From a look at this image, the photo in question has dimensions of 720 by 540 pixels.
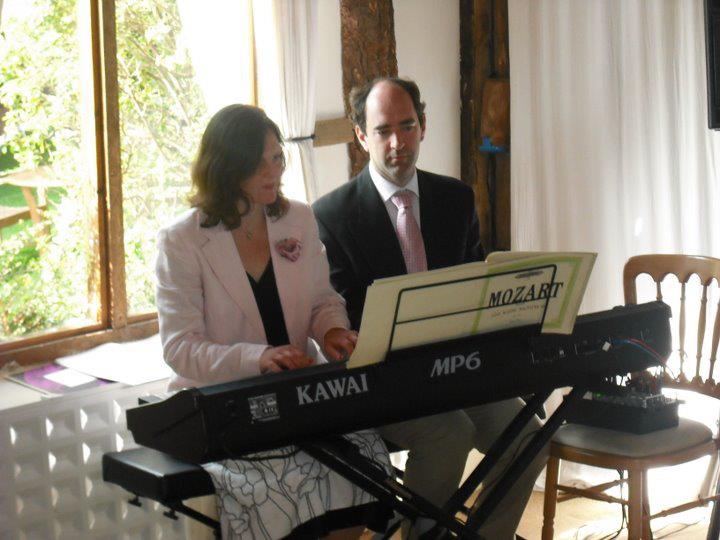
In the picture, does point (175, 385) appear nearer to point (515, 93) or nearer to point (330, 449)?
point (330, 449)

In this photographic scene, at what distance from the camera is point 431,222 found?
3111 millimetres

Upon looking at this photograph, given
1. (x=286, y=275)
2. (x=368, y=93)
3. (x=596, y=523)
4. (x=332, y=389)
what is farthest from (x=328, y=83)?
(x=332, y=389)

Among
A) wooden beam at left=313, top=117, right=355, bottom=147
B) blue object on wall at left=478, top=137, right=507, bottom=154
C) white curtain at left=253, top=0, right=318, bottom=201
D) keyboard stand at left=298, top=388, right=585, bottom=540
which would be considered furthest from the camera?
blue object on wall at left=478, top=137, right=507, bottom=154

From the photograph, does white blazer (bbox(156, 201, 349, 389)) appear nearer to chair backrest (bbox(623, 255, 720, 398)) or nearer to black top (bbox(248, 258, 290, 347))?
black top (bbox(248, 258, 290, 347))

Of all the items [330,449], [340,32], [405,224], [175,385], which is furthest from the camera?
[340,32]

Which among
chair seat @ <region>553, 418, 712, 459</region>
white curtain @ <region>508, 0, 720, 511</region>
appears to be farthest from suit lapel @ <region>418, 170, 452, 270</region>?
white curtain @ <region>508, 0, 720, 511</region>

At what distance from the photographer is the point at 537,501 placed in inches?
151

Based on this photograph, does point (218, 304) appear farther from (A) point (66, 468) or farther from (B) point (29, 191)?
(B) point (29, 191)

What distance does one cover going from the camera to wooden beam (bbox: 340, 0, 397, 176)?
3.82 metres

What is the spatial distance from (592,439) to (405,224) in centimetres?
79

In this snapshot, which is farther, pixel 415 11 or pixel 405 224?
pixel 415 11

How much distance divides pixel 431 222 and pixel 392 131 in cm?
29

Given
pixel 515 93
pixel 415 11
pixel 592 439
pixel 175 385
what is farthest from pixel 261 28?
pixel 592 439

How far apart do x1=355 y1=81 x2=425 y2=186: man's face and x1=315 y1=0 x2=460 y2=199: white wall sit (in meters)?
0.71
